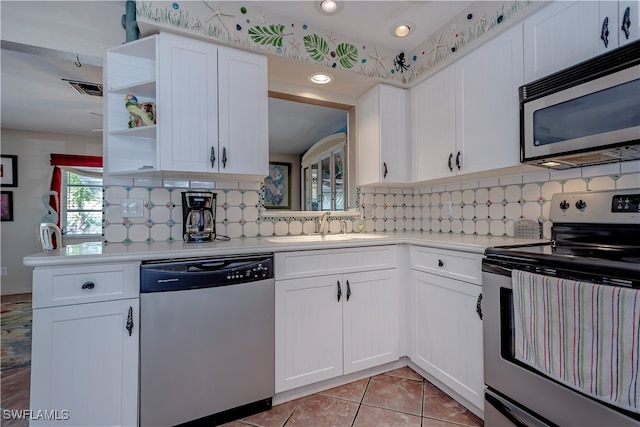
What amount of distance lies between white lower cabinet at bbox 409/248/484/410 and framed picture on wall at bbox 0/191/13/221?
5.80 metres

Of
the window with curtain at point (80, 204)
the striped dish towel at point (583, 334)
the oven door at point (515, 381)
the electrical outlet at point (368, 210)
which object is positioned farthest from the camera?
the window with curtain at point (80, 204)

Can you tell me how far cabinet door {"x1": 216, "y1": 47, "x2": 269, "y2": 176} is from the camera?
1.80m

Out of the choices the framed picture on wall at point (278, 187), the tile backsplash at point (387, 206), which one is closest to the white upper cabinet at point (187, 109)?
the tile backsplash at point (387, 206)

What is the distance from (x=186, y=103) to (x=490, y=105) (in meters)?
1.82

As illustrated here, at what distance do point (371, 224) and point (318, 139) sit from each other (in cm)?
89

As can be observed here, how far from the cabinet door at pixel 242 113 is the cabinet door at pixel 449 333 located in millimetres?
1315

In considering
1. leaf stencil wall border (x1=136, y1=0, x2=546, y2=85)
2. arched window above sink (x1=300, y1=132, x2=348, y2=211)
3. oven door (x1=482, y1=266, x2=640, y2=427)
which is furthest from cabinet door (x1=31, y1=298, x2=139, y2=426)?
oven door (x1=482, y1=266, x2=640, y2=427)

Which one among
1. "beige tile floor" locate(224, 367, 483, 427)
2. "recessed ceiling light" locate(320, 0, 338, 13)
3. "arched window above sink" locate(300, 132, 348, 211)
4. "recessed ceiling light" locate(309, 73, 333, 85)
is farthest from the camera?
"arched window above sink" locate(300, 132, 348, 211)

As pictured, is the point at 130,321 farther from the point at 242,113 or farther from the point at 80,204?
the point at 80,204

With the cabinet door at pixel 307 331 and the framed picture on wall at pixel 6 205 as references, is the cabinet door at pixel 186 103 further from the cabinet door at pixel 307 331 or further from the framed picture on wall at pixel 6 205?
the framed picture on wall at pixel 6 205

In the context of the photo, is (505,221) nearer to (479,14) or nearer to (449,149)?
(449,149)

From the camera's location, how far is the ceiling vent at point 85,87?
292 cm

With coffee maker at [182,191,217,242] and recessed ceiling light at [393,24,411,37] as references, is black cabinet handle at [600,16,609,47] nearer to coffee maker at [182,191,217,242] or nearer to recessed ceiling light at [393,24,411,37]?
recessed ceiling light at [393,24,411,37]

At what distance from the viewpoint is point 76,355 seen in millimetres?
1236
